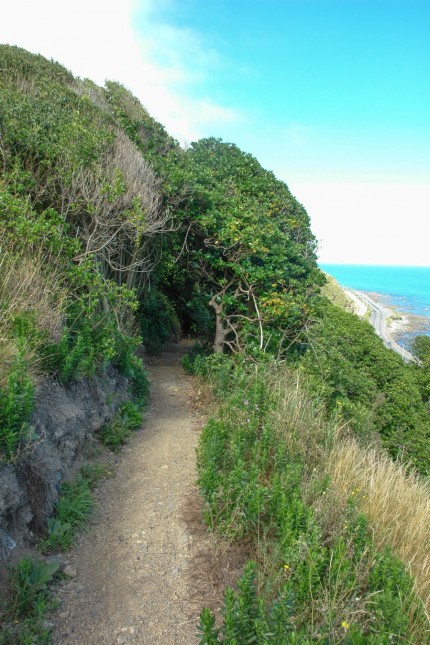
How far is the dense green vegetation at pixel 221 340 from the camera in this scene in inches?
114

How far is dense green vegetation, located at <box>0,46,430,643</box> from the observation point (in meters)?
2.90

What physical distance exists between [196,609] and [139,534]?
3.26 ft

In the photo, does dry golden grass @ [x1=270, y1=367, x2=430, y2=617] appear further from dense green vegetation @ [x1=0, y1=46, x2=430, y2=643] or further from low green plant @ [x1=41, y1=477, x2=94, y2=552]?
low green plant @ [x1=41, y1=477, x2=94, y2=552]

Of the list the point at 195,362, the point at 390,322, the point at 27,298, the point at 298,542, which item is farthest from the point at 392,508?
the point at 390,322

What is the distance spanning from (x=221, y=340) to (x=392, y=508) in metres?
5.82

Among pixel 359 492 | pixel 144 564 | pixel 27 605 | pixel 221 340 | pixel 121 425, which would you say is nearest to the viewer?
pixel 27 605

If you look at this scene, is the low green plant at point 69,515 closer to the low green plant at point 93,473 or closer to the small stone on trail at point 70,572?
the low green plant at point 93,473

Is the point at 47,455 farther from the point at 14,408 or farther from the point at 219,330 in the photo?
the point at 219,330

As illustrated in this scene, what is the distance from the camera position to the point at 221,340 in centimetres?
942

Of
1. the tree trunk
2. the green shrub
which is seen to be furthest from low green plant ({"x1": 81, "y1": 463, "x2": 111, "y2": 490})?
the green shrub

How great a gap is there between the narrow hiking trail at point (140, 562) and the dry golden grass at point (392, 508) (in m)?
1.44

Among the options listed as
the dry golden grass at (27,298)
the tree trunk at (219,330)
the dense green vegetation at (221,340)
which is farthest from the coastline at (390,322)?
the dry golden grass at (27,298)

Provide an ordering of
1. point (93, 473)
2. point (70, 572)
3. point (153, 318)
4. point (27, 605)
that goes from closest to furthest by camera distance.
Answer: point (27, 605), point (70, 572), point (93, 473), point (153, 318)

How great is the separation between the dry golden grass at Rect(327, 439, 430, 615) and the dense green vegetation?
0.14 m
